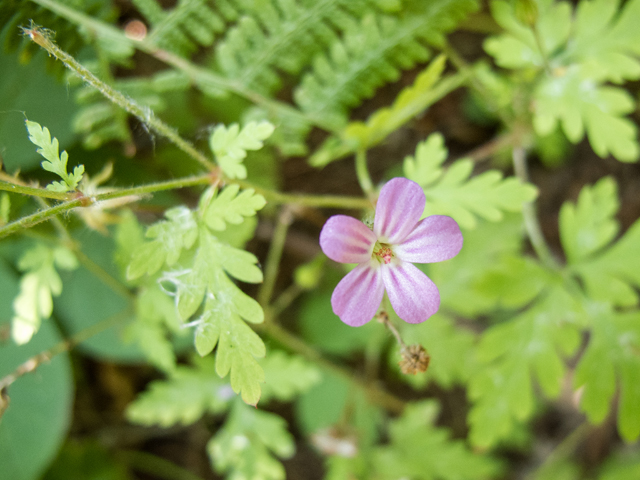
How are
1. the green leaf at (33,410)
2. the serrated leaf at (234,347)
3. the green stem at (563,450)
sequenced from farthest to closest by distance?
the green stem at (563,450)
the green leaf at (33,410)
the serrated leaf at (234,347)

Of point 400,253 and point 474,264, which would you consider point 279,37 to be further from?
point 474,264

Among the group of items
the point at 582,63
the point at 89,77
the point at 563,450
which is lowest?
the point at 563,450

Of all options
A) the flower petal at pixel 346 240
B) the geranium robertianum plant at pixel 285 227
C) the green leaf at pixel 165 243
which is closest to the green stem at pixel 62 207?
the geranium robertianum plant at pixel 285 227

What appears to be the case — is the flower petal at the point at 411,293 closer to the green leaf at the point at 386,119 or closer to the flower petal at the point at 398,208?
the flower petal at the point at 398,208

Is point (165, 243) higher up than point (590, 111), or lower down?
higher up

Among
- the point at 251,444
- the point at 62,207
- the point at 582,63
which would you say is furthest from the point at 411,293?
the point at 251,444

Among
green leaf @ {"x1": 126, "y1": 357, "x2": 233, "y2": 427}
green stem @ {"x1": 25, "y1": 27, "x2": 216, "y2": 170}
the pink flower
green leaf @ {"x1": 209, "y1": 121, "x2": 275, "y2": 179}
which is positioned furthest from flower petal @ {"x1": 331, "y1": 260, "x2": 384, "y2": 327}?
green leaf @ {"x1": 126, "y1": 357, "x2": 233, "y2": 427}

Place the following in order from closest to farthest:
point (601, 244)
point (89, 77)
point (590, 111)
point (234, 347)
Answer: point (89, 77)
point (234, 347)
point (590, 111)
point (601, 244)

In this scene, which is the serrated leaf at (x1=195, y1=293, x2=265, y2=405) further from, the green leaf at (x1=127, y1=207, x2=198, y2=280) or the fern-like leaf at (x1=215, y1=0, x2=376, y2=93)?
the fern-like leaf at (x1=215, y1=0, x2=376, y2=93)
